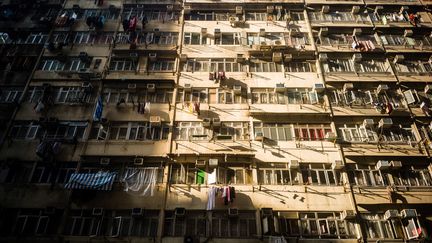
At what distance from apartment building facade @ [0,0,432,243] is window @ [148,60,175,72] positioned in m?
0.13

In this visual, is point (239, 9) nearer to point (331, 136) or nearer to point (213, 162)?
point (331, 136)

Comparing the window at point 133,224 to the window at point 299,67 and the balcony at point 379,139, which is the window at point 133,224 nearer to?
the balcony at point 379,139

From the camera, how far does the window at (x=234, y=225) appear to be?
21672 mm

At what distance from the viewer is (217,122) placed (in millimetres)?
25703

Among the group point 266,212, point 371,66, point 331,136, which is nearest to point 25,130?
point 266,212

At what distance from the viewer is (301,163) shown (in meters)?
24.5

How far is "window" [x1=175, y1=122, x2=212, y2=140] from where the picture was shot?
1003 inches

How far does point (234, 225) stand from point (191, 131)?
25.3 ft

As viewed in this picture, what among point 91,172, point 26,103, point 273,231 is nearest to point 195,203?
point 273,231

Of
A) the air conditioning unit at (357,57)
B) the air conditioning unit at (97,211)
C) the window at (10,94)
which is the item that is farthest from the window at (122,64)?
the air conditioning unit at (357,57)

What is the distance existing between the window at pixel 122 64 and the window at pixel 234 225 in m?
14.6

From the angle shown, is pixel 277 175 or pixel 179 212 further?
pixel 277 175

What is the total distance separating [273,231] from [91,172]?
12951 mm

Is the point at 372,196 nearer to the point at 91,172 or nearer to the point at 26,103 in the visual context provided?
the point at 91,172
